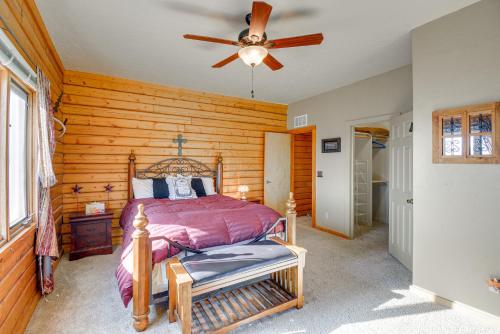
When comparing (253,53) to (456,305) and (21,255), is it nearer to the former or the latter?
(21,255)

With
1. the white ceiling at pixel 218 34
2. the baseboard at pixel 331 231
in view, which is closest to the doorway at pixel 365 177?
the baseboard at pixel 331 231

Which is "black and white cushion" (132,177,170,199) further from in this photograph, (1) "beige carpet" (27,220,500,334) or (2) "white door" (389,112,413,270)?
(2) "white door" (389,112,413,270)

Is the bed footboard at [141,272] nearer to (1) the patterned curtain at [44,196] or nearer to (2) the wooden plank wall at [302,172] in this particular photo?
(1) the patterned curtain at [44,196]

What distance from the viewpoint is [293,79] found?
4.04 metres

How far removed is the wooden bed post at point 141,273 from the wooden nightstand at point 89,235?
196 centimetres

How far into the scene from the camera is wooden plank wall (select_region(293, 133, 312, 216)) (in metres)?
6.00

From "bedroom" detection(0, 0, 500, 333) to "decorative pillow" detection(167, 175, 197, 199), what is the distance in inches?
2.7

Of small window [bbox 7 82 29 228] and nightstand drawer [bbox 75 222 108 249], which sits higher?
small window [bbox 7 82 29 228]

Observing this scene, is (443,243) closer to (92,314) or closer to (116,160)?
(92,314)

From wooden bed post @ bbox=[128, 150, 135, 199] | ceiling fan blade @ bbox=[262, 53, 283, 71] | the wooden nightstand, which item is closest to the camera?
ceiling fan blade @ bbox=[262, 53, 283, 71]

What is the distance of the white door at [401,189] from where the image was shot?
309 cm

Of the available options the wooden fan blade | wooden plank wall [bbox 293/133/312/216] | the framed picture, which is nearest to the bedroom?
the wooden fan blade

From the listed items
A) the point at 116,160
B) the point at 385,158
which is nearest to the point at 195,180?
the point at 116,160

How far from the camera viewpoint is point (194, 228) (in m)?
2.34
